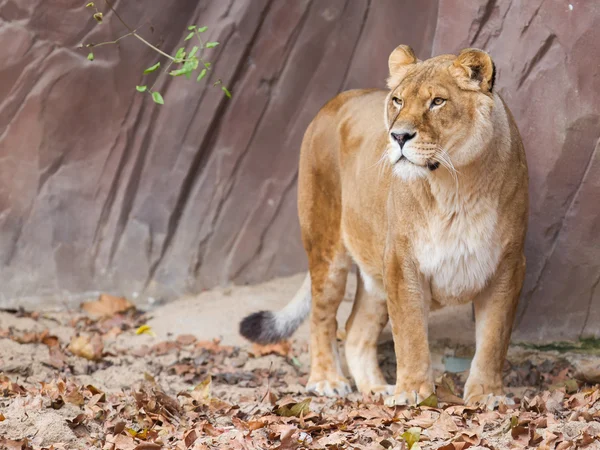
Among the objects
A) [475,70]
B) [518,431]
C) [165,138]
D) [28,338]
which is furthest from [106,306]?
[518,431]

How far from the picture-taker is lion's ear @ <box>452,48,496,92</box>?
444 cm

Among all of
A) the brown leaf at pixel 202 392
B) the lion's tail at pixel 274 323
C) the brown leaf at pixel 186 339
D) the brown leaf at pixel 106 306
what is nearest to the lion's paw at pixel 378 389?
the lion's tail at pixel 274 323

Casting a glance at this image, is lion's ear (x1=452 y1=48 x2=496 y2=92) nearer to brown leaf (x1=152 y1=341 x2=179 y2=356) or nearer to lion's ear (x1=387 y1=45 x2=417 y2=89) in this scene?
lion's ear (x1=387 y1=45 x2=417 y2=89)

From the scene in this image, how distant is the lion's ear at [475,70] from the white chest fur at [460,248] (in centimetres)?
56

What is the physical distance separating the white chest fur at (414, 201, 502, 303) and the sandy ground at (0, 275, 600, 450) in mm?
667

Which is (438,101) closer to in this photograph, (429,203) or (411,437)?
(429,203)

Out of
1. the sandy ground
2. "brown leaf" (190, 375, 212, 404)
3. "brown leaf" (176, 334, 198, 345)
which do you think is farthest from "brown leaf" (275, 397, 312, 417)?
"brown leaf" (176, 334, 198, 345)

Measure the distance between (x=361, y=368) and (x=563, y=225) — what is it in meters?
1.51

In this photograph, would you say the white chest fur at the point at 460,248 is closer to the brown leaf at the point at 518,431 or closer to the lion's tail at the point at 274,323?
the brown leaf at the point at 518,431

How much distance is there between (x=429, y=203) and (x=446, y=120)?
0.49 metres

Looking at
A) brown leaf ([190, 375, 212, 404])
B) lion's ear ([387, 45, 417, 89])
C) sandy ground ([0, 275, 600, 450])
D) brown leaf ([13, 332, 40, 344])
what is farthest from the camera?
brown leaf ([13, 332, 40, 344])

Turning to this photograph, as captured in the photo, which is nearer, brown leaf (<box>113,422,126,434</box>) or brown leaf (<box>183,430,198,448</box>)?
brown leaf (<box>183,430,198,448</box>)

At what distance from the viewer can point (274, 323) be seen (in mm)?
6121

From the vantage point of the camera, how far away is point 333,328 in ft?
19.9
